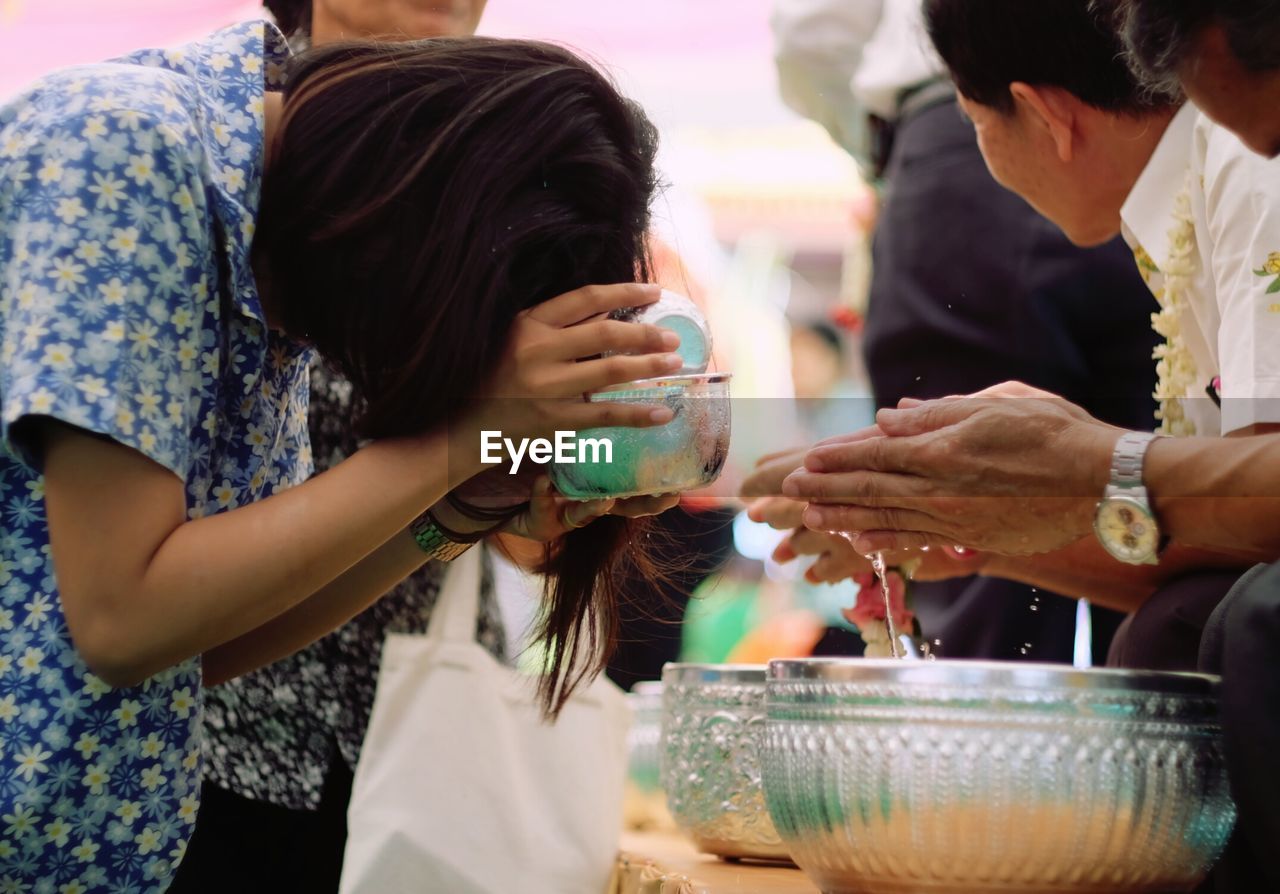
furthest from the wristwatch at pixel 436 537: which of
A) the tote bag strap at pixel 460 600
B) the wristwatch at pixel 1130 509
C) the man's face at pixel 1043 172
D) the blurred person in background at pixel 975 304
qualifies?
the blurred person in background at pixel 975 304

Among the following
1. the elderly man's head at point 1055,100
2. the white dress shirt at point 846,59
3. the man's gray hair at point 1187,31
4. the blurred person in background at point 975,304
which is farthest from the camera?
the white dress shirt at point 846,59

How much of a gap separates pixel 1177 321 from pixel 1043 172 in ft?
0.88

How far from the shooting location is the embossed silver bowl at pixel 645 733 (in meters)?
1.94

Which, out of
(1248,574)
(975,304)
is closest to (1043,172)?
(975,304)

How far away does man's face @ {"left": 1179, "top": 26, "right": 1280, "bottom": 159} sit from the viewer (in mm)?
1052

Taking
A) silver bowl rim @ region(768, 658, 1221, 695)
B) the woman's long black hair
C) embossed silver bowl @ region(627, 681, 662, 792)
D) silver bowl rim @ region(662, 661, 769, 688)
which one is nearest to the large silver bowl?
silver bowl rim @ region(768, 658, 1221, 695)

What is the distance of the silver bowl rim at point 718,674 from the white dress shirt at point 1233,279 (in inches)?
19.5

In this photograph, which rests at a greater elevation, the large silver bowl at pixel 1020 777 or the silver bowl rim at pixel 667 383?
the silver bowl rim at pixel 667 383

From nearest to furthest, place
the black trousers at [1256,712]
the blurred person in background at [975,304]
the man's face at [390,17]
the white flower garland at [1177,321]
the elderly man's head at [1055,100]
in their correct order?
1. the black trousers at [1256,712]
2. the white flower garland at [1177,321]
3. the elderly man's head at [1055,100]
4. the man's face at [390,17]
5. the blurred person in background at [975,304]

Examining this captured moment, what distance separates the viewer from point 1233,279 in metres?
1.23

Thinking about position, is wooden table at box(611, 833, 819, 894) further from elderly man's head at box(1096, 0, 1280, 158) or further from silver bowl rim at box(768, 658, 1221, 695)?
elderly man's head at box(1096, 0, 1280, 158)

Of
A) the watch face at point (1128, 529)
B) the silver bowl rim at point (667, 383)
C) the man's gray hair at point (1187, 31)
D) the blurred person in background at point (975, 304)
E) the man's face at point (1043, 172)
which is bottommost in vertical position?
the blurred person in background at point (975, 304)

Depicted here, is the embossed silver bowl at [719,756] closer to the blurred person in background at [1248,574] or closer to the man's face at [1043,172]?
the blurred person in background at [1248,574]

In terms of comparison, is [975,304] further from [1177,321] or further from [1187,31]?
[1187,31]
